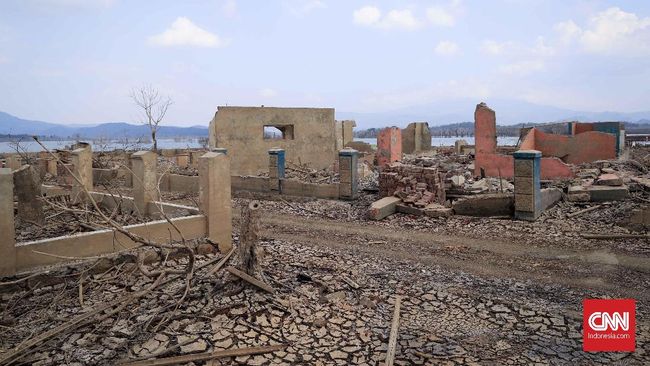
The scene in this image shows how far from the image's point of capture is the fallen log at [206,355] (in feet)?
15.0

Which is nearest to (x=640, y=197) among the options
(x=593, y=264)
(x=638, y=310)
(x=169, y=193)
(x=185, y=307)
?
(x=593, y=264)

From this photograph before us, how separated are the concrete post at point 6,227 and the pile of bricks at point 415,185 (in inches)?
358

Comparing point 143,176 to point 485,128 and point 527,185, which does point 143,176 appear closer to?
point 527,185

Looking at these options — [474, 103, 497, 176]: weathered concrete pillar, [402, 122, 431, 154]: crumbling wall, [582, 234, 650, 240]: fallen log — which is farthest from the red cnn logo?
[402, 122, 431, 154]: crumbling wall

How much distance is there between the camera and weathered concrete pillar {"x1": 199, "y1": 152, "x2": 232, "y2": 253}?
782cm

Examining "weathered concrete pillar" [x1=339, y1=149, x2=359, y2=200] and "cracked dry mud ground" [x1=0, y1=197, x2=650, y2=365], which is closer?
"cracked dry mud ground" [x1=0, y1=197, x2=650, y2=365]

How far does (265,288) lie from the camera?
6055 millimetres

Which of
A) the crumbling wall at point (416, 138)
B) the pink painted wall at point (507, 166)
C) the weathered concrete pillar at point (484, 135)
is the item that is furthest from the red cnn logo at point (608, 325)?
the crumbling wall at point (416, 138)

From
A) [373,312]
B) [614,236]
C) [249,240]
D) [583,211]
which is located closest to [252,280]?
[249,240]

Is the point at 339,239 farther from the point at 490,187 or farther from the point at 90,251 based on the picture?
the point at 490,187

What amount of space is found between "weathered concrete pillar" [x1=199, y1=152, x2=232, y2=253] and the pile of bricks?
5983 millimetres

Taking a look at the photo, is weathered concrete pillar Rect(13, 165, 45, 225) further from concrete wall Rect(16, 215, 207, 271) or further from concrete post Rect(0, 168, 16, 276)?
concrete post Rect(0, 168, 16, 276)

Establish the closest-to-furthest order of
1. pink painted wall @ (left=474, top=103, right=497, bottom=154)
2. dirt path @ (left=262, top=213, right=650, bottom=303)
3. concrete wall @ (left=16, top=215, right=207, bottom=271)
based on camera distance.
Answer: concrete wall @ (left=16, top=215, right=207, bottom=271) < dirt path @ (left=262, top=213, right=650, bottom=303) < pink painted wall @ (left=474, top=103, right=497, bottom=154)

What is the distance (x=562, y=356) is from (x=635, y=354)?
28.5 inches
